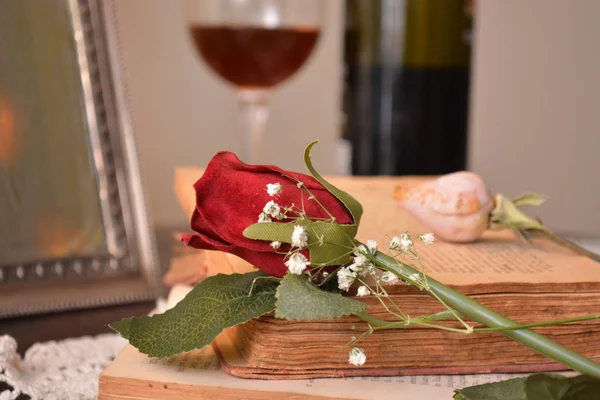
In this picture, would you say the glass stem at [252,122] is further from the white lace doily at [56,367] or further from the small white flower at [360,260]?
the small white flower at [360,260]

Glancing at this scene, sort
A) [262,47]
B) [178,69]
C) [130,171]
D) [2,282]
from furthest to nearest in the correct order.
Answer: [178,69]
[262,47]
[130,171]
[2,282]

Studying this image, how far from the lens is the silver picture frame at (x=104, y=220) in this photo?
638 millimetres

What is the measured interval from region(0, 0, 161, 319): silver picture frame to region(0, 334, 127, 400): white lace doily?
0.32ft

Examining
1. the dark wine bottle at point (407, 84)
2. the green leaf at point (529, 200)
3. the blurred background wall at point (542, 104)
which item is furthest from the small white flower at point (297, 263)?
the blurred background wall at point (542, 104)

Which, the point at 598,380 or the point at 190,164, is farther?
the point at 190,164

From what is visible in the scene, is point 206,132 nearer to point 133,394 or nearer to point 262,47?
point 262,47

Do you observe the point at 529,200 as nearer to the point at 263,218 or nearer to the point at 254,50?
the point at 263,218

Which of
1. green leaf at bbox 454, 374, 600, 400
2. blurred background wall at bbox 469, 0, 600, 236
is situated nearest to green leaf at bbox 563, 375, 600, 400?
green leaf at bbox 454, 374, 600, 400

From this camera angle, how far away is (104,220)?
0.70 meters

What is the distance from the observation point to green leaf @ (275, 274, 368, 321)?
327mm

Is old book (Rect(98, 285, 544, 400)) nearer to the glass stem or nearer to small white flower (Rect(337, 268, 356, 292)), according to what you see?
small white flower (Rect(337, 268, 356, 292))

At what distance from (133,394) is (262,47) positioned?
0.56 m

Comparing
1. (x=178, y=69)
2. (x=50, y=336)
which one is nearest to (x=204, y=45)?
(x=178, y=69)

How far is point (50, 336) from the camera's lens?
1.90 ft
